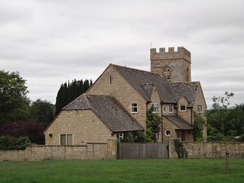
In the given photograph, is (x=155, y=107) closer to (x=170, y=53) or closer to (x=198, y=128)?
(x=198, y=128)

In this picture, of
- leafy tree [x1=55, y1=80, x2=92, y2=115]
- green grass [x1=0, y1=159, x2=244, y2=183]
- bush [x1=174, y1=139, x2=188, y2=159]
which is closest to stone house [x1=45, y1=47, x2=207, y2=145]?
bush [x1=174, y1=139, x2=188, y2=159]

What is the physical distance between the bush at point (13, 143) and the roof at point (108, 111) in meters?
7.23

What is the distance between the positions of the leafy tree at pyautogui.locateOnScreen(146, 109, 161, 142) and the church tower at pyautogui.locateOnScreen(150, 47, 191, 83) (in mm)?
21073

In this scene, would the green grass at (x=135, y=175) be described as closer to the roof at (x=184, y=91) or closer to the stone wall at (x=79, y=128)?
the stone wall at (x=79, y=128)

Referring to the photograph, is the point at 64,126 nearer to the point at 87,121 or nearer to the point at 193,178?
the point at 87,121

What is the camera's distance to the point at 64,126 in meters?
44.0

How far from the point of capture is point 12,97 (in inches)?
2601

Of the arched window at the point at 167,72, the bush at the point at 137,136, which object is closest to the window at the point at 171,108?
the bush at the point at 137,136

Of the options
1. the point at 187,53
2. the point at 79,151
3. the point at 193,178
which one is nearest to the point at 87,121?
the point at 79,151

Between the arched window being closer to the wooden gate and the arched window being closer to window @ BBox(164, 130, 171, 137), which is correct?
window @ BBox(164, 130, 171, 137)

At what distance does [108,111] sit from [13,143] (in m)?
11.1

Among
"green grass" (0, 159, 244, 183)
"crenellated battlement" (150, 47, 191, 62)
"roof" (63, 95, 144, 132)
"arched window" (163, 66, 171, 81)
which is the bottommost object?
"green grass" (0, 159, 244, 183)

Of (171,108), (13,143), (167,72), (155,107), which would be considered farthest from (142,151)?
(167,72)

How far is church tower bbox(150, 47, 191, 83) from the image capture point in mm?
68250
